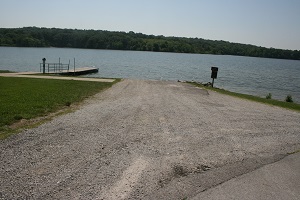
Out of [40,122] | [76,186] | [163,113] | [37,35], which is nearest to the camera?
[76,186]

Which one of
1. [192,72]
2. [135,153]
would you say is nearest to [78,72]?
[192,72]

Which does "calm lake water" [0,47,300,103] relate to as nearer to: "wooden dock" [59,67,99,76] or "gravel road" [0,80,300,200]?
"wooden dock" [59,67,99,76]

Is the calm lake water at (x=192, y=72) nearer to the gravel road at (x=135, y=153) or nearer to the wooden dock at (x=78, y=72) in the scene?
the wooden dock at (x=78, y=72)

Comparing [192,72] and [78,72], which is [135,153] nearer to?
[78,72]

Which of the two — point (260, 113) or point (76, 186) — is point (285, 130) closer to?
point (260, 113)

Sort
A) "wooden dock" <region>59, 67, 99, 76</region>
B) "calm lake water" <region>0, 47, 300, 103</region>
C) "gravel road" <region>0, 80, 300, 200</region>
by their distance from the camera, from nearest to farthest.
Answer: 1. "gravel road" <region>0, 80, 300, 200</region>
2. "wooden dock" <region>59, 67, 99, 76</region>
3. "calm lake water" <region>0, 47, 300, 103</region>

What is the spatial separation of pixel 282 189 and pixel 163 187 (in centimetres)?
242

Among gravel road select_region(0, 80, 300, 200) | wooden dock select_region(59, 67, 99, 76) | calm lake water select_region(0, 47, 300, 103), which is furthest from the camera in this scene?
calm lake water select_region(0, 47, 300, 103)

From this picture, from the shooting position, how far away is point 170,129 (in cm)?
991

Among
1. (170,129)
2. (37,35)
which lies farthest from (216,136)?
(37,35)

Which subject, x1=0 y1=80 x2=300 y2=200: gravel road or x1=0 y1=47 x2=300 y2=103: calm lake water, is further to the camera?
x1=0 y1=47 x2=300 y2=103: calm lake water

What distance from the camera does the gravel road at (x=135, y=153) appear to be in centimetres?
548

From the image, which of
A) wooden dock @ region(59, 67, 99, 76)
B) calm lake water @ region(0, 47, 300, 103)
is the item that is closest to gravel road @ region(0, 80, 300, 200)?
wooden dock @ region(59, 67, 99, 76)

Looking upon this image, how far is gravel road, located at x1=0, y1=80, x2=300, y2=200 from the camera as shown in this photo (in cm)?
548
